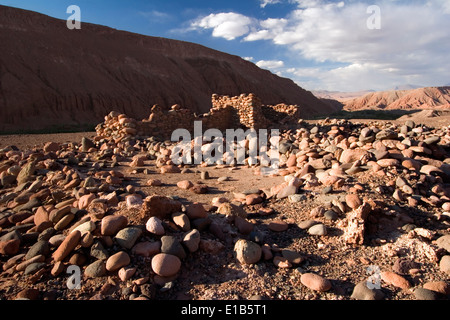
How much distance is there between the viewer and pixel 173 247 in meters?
2.71

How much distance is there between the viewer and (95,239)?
2.80 metres

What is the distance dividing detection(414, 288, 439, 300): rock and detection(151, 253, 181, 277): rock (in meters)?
1.90

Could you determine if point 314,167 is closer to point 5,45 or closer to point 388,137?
point 388,137

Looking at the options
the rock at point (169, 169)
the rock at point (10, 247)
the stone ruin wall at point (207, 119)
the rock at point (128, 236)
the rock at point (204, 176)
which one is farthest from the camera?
the stone ruin wall at point (207, 119)

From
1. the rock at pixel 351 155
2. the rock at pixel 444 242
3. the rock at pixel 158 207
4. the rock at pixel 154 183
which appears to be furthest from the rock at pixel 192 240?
the rock at pixel 351 155

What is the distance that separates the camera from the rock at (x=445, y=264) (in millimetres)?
2629

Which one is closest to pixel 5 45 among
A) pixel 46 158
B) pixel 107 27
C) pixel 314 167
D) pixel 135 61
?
pixel 135 61

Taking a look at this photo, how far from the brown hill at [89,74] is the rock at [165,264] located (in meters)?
19.5

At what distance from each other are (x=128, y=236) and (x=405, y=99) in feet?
221

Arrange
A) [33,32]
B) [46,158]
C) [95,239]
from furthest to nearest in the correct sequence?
[33,32]
[46,158]
[95,239]

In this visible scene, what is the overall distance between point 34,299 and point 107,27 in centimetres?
3722

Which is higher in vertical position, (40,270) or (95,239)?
(95,239)

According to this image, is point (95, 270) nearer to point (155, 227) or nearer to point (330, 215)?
point (155, 227)

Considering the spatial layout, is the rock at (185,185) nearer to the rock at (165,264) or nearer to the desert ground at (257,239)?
the desert ground at (257,239)
